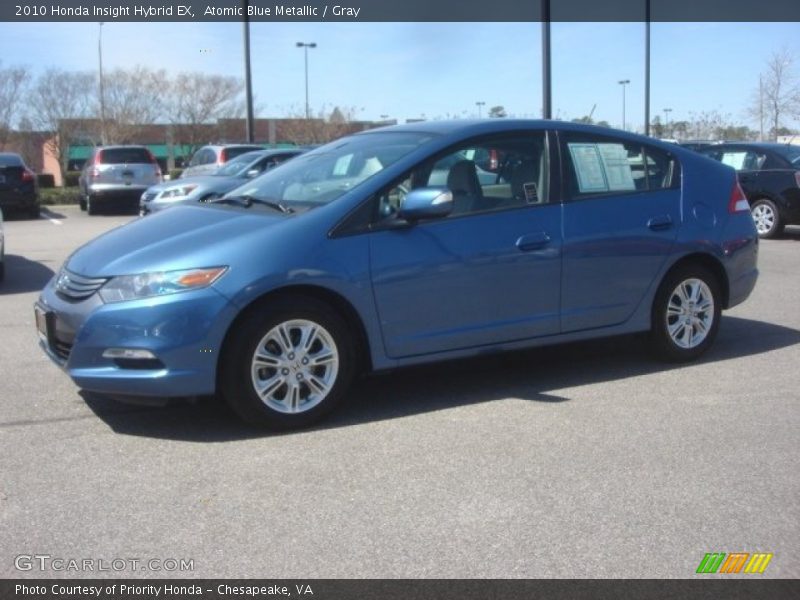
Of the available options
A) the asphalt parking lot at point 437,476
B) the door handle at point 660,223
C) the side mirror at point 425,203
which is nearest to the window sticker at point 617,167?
the door handle at point 660,223

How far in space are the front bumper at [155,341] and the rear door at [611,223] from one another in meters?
2.25

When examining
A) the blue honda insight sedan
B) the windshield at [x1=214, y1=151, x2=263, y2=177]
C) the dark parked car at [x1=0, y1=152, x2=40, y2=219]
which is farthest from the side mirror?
the dark parked car at [x1=0, y1=152, x2=40, y2=219]

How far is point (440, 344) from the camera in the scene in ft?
17.6

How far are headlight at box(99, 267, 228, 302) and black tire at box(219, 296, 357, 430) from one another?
0.94ft

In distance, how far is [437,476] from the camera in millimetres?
4309

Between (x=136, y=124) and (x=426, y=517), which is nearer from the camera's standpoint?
(x=426, y=517)

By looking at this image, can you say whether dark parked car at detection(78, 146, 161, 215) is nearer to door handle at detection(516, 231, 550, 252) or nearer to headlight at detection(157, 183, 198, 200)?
headlight at detection(157, 183, 198, 200)

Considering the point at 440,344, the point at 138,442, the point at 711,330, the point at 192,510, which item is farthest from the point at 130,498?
the point at 711,330

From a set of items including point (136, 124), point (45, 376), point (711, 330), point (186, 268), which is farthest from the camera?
point (136, 124)

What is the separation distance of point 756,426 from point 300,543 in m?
2.76

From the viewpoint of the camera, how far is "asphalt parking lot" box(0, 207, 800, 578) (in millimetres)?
3539
